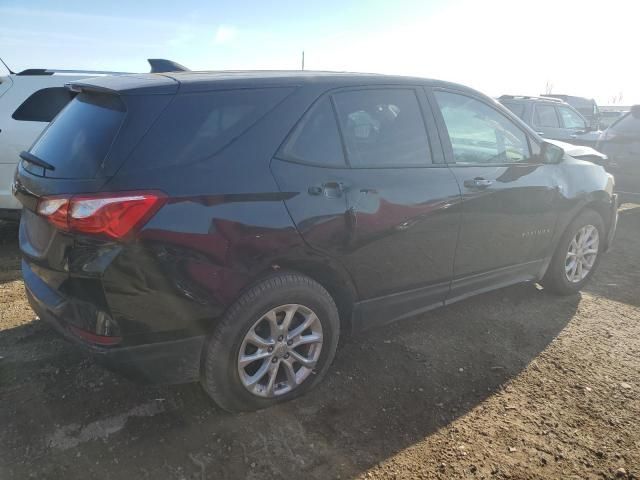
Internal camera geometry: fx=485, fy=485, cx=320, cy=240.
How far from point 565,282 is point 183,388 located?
10.9 ft

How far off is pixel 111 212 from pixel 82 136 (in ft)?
1.79

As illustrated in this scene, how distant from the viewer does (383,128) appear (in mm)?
2992

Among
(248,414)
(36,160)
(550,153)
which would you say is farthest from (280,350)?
(550,153)

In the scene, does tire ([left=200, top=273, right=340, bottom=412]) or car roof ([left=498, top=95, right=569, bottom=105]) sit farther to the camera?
car roof ([left=498, top=95, right=569, bottom=105])

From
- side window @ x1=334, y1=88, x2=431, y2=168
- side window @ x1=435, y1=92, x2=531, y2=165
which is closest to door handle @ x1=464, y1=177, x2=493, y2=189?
side window @ x1=435, y1=92, x2=531, y2=165

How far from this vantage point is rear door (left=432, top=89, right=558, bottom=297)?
3305mm

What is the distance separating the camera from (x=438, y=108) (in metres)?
3.25

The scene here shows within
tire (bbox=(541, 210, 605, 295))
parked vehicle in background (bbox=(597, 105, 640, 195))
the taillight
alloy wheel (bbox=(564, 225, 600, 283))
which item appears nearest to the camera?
the taillight

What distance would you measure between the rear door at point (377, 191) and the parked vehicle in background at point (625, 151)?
621 centimetres

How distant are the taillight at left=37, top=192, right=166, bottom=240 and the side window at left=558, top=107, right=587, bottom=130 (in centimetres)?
1044

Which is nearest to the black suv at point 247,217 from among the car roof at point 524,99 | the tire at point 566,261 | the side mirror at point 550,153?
the side mirror at point 550,153

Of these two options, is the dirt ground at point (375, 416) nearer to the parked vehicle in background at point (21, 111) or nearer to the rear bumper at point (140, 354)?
the rear bumper at point (140, 354)

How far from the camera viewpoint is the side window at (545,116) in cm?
998

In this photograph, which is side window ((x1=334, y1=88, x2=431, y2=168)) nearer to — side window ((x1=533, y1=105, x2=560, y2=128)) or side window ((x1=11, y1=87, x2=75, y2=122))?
side window ((x1=11, y1=87, x2=75, y2=122))
